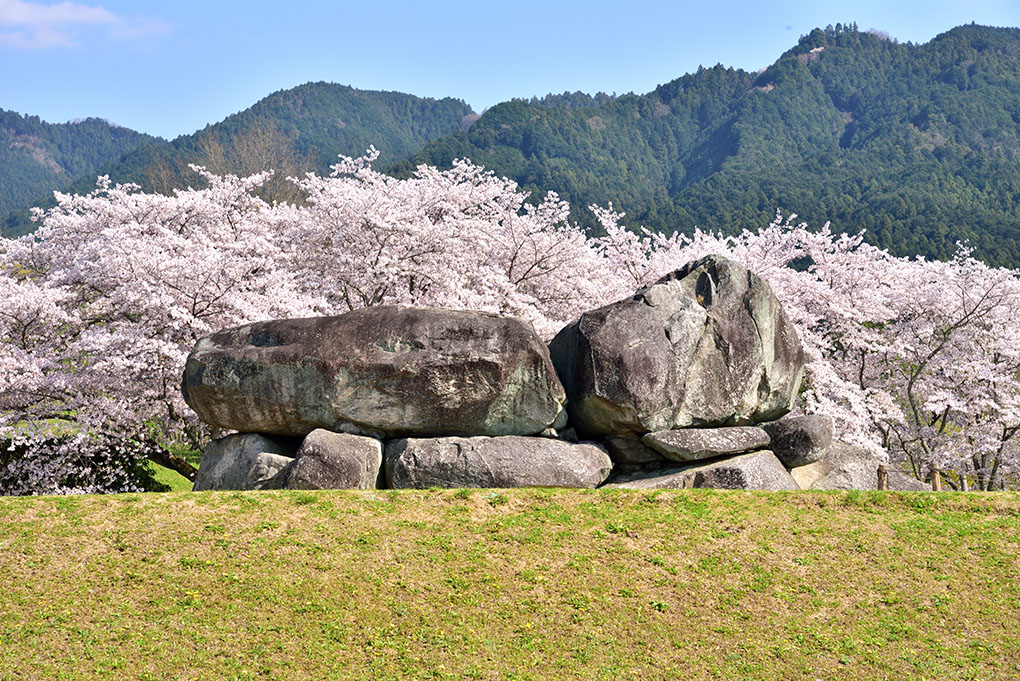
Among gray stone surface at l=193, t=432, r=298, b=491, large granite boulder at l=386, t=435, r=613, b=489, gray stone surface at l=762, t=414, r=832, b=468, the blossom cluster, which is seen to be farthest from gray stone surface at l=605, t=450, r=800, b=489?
gray stone surface at l=193, t=432, r=298, b=491

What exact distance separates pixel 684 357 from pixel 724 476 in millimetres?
2161

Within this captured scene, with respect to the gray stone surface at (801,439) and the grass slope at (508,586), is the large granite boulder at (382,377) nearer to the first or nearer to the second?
the grass slope at (508,586)

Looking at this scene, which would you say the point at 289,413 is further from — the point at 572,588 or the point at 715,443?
the point at 715,443

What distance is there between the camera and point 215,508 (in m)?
11.9

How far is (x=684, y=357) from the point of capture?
48.1 ft

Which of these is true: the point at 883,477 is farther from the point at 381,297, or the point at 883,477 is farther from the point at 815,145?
the point at 815,145

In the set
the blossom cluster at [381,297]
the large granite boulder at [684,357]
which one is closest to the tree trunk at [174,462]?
the blossom cluster at [381,297]

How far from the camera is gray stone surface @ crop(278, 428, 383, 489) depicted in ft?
43.0

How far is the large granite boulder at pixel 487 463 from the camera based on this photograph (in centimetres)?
1357

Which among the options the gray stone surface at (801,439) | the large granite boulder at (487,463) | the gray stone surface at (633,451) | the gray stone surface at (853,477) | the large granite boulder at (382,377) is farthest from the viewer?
the gray stone surface at (853,477)

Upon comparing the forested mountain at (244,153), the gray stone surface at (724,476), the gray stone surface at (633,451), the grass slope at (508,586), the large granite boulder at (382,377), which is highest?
the forested mountain at (244,153)

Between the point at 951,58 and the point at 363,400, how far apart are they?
6236 inches

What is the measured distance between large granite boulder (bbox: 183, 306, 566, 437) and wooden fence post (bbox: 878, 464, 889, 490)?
637cm

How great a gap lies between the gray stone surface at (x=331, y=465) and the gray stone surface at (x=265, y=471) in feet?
0.56
